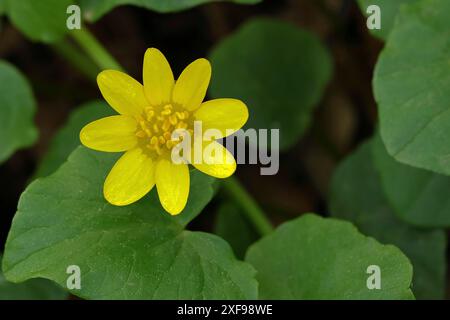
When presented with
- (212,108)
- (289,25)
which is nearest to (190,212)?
(212,108)

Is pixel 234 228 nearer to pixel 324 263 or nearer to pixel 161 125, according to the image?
pixel 324 263

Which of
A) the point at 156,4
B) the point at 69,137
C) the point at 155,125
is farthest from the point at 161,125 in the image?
the point at 69,137

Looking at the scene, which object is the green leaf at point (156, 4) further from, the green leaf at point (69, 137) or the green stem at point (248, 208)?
the green stem at point (248, 208)

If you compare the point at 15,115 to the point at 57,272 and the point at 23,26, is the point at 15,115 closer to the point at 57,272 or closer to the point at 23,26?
the point at 23,26

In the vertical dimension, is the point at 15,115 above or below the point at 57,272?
above

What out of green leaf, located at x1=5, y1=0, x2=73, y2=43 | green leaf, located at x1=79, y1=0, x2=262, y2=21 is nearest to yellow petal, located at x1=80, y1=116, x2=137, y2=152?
green leaf, located at x1=79, y1=0, x2=262, y2=21

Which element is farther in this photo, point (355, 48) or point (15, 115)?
point (355, 48)

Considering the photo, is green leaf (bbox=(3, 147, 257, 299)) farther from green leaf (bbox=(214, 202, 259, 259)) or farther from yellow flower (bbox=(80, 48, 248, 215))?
green leaf (bbox=(214, 202, 259, 259))
